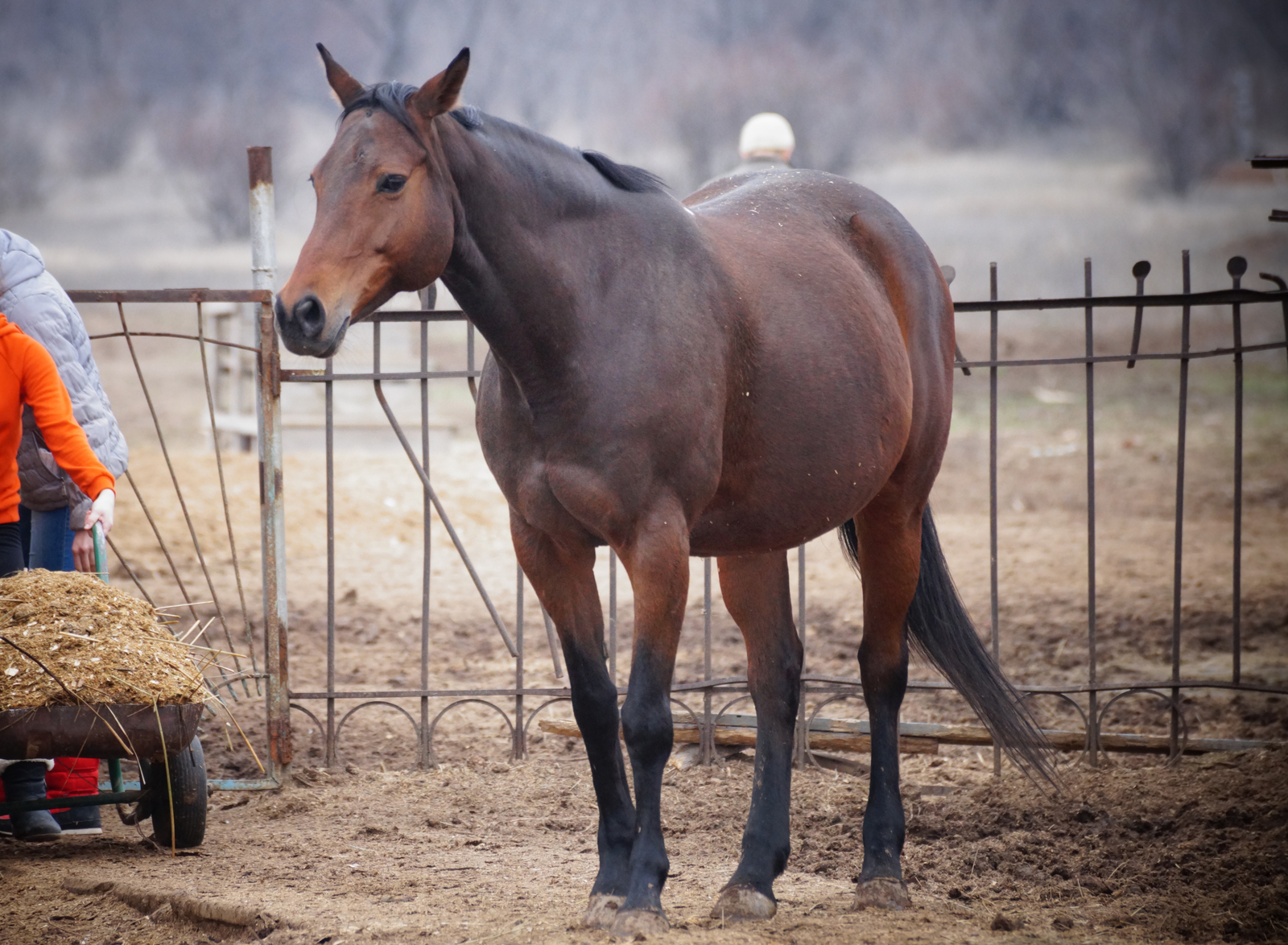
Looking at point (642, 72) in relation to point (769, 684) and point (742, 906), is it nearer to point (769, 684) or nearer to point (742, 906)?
point (769, 684)

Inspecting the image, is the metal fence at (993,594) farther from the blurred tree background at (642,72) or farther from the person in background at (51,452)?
the blurred tree background at (642,72)

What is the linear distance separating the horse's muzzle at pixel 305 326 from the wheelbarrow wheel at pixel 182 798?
6.54 feet

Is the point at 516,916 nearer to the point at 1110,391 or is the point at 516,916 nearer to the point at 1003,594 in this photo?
the point at 1003,594

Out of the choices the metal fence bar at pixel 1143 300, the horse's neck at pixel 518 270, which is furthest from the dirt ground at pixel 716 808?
the metal fence bar at pixel 1143 300

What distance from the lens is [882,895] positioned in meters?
3.43

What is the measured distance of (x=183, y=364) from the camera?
21.7 meters

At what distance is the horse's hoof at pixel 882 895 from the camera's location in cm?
341

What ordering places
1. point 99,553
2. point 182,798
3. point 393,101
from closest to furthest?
point 393,101, point 99,553, point 182,798

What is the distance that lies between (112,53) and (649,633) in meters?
28.9

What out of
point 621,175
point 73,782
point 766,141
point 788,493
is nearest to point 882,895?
point 788,493

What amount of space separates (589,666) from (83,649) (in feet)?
5.26

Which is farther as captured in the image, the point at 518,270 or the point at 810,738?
the point at 810,738

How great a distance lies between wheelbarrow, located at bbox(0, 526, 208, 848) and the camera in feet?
11.1

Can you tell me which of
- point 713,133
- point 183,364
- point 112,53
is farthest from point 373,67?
point 183,364
